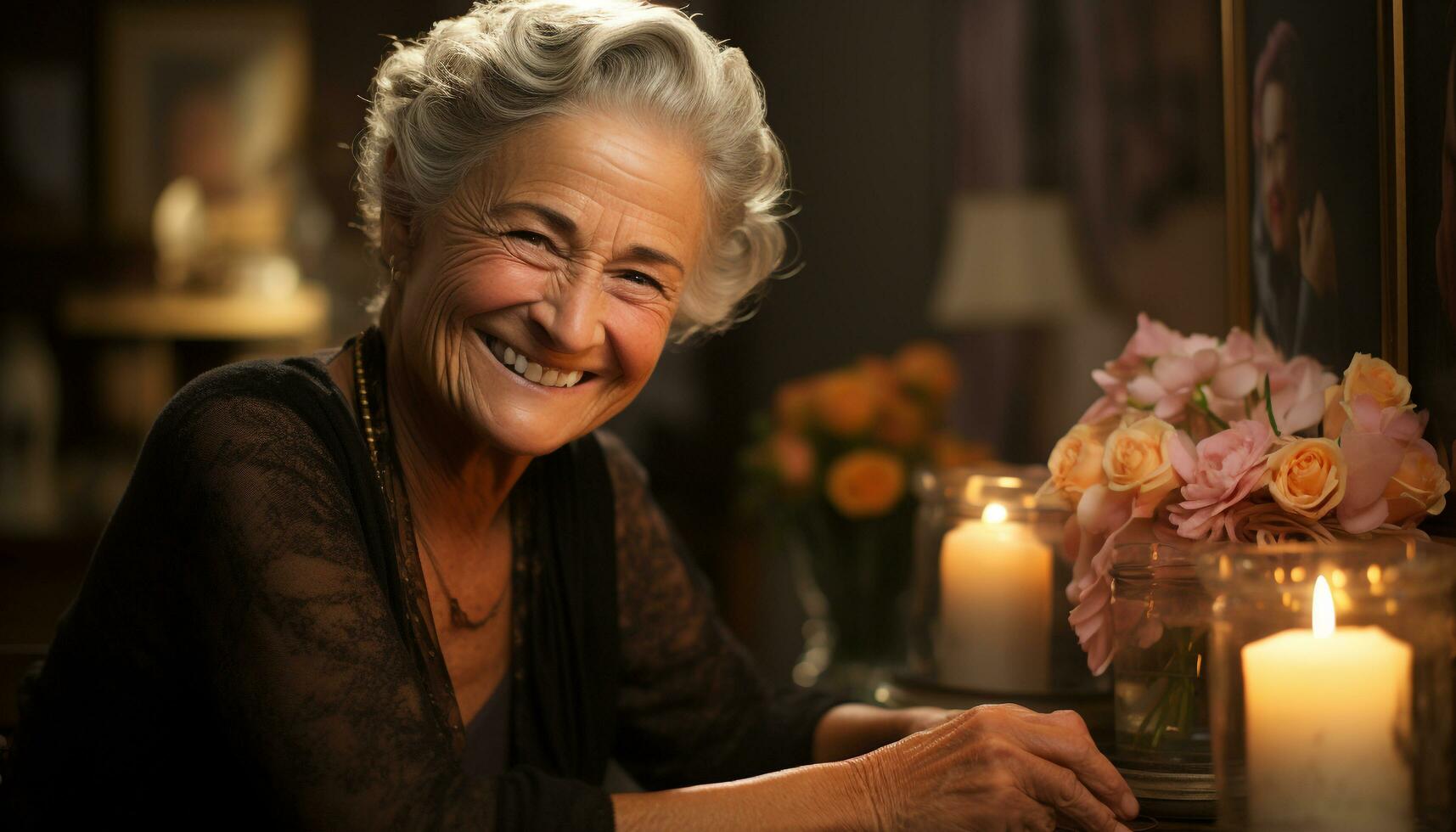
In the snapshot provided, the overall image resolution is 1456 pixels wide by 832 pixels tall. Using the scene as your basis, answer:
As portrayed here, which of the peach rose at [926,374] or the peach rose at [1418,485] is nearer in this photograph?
the peach rose at [1418,485]

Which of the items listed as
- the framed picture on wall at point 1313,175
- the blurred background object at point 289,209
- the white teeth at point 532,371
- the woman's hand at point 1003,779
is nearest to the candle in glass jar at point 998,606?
the woman's hand at point 1003,779

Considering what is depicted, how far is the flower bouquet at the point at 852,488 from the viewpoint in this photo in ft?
8.05

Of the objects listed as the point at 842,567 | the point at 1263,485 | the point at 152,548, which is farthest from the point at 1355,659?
the point at 842,567

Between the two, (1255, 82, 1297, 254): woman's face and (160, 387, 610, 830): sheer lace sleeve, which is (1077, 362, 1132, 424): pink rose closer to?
(1255, 82, 1297, 254): woman's face

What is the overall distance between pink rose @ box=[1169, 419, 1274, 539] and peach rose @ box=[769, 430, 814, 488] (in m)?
1.39

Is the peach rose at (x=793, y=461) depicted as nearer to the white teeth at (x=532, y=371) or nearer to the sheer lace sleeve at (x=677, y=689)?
the sheer lace sleeve at (x=677, y=689)

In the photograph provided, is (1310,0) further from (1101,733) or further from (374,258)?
(374,258)

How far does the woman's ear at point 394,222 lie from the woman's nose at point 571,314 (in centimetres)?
22

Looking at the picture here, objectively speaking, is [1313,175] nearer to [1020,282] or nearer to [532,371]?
[532,371]

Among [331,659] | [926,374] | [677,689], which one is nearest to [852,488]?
[926,374]

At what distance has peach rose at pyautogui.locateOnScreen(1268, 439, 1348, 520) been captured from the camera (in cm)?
105

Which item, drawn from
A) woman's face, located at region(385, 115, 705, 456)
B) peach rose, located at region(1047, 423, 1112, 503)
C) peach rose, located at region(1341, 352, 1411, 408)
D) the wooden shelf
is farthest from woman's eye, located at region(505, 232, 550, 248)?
the wooden shelf

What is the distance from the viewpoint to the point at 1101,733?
134 centimetres

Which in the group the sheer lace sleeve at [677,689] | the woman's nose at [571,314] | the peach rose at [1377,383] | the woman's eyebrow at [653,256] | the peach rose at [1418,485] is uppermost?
the woman's eyebrow at [653,256]
